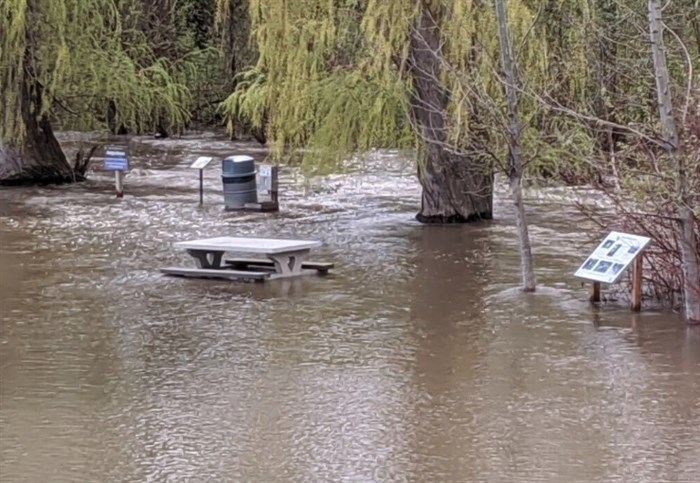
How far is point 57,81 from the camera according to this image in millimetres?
20266

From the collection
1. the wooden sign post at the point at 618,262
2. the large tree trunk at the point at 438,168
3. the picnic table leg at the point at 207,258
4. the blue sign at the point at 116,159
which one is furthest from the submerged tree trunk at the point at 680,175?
the blue sign at the point at 116,159

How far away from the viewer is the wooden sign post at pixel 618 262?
1052cm

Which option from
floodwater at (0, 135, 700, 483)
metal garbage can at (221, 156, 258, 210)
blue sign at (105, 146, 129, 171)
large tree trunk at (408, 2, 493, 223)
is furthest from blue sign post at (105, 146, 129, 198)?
large tree trunk at (408, 2, 493, 223)

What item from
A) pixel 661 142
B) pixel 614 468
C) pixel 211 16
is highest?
pixel 211 16

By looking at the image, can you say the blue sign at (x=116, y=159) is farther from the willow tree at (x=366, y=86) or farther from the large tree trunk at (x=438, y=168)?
the large tree trunk at (x=438, y=168)

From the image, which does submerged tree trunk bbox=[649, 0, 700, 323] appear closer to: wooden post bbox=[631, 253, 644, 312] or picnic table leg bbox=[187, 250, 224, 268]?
wooden post bbox=[631, 253, 644, 312]

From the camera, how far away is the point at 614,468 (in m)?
6.61

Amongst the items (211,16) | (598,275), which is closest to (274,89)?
(598,275)

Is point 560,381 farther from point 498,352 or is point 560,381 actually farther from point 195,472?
point 195,472

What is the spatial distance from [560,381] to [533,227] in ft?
27.0

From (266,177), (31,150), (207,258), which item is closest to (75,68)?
(31,150)

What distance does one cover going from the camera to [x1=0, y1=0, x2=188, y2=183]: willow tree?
20078 mm

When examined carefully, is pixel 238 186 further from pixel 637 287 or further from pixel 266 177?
pixel 637 287

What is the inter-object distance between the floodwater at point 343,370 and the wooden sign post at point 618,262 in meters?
0.30
